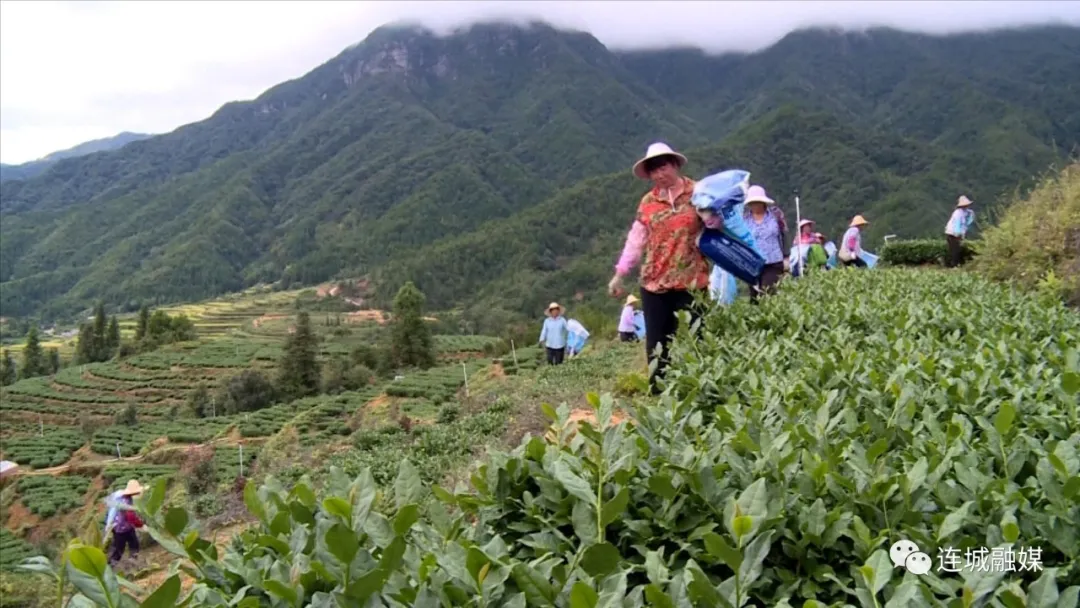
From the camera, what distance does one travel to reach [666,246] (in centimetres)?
429

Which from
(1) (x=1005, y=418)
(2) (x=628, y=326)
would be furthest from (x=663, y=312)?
(2) (x=628, y=326)

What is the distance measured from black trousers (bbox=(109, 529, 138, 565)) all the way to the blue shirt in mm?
6745

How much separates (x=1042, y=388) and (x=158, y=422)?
4305 centimetres

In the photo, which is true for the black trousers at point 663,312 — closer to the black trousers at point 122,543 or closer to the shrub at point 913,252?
the black trousers at point 122,543

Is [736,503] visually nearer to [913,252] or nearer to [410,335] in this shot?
[913,252]

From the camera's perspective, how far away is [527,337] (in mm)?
33719

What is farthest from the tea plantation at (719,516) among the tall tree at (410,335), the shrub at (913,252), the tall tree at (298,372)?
the tall tree at (298,372)

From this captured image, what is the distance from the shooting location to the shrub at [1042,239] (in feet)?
21.7

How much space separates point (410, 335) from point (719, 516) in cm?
3602

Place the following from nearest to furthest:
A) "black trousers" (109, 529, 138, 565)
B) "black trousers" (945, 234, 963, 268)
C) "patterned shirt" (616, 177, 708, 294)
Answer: "patterned shirt" (616, 177, 708, 294)
"black trousers" (109, 529, 138, 565)
"black trousers" (945, 234, 963, 268)

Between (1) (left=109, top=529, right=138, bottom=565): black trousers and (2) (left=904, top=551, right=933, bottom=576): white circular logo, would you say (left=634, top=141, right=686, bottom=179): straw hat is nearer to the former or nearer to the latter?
(2) (left=904, top=551, right=933, bottom=576): white circular logo

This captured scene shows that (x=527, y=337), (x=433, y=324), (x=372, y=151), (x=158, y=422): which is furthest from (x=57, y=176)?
(x=527, y=337)

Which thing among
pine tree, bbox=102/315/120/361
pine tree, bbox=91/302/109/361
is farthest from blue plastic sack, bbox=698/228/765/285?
pine tree, bbox=91/302/109/361

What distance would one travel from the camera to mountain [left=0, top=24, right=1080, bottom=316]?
3113 inches
